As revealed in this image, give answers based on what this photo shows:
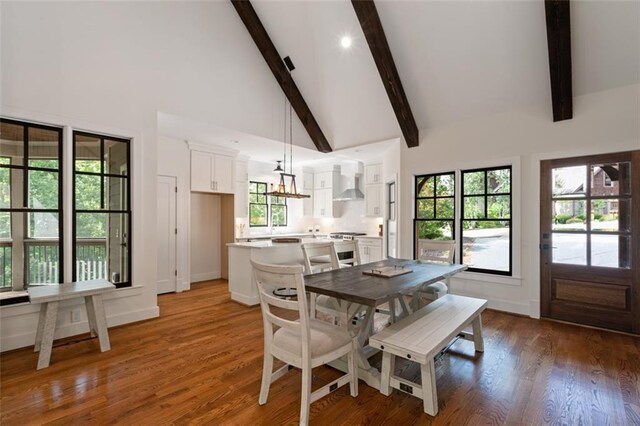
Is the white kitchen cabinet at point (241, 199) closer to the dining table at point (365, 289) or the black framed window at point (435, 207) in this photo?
the black framed window at point (435, 207)

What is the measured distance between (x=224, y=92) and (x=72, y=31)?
1810mm

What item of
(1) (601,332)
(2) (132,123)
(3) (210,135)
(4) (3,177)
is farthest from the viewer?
(3) (210,135)

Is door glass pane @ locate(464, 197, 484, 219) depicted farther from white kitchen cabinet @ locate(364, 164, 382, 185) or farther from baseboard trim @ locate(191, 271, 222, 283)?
baseboard trim @ locate(191, 271, 222, 283)

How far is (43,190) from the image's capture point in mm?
3111

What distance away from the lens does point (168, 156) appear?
16.4ft

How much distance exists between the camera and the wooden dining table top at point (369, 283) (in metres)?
2.03

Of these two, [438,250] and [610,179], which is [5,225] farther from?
[610,179]

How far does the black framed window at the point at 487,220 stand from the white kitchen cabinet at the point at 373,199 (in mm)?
2421

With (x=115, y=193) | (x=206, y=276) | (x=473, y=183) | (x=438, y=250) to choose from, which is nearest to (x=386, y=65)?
(x=473, y=183)

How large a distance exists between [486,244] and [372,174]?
10.6 feet

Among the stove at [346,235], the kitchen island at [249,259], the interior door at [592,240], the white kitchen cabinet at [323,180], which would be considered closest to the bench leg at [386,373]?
the kitchen island at [249,259]

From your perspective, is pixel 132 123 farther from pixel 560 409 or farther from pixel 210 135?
pixel 560 409

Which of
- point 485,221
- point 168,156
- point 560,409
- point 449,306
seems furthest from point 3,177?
point 485,221

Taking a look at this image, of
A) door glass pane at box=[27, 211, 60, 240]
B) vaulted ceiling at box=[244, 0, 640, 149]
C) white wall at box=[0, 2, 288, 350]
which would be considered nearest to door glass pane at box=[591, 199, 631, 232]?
vaulted ceiling at box=[244, 0, 640, 149]
